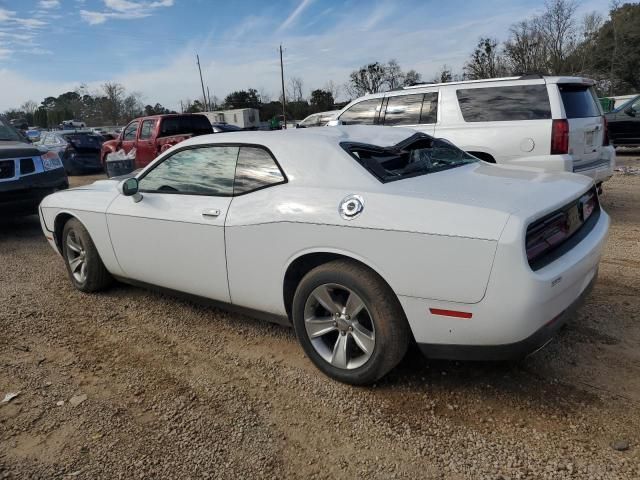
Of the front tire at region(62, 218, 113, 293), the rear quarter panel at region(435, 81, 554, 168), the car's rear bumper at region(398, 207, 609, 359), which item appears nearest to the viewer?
the car's rear bumper at region(398, 207, 609, 359)

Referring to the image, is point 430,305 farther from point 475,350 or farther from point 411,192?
point 411,192

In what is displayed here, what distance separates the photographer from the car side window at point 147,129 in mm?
12820

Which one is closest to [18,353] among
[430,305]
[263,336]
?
[263,336]

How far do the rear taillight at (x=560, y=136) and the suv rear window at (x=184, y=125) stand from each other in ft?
31.5

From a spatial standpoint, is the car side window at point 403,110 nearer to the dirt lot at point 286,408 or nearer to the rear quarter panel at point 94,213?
the dirt lot at point 286,408

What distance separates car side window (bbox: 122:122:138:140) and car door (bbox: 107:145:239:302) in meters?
10.4

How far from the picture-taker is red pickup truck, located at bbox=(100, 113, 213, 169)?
12.4m

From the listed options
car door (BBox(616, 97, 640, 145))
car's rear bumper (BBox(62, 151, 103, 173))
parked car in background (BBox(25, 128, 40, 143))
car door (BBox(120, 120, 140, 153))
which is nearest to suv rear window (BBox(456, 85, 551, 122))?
parked car in background (BBox(25, 128, 40, 143))

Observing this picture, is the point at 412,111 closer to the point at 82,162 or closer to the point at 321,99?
the point at 82,162

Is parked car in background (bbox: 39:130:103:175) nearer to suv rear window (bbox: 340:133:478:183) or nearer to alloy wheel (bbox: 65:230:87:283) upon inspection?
alloy wheel (bbox: 65:230:87:283)

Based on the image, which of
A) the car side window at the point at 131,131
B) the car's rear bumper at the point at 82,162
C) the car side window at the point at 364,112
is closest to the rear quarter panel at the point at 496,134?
the car side window at the point at 364,112

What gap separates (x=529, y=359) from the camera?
10.3ft

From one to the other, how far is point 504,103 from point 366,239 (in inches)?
186

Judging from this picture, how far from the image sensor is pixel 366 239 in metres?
2.60
